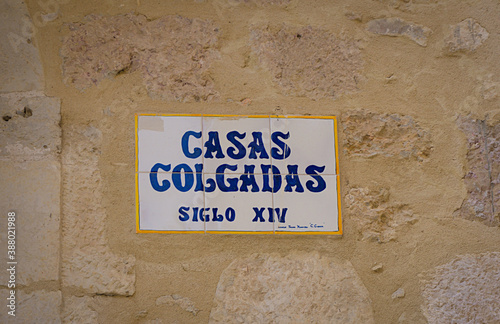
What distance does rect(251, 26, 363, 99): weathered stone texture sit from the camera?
5.65 ft

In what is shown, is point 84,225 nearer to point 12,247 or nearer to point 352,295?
point 12,247

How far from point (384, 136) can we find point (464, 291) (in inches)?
21.1

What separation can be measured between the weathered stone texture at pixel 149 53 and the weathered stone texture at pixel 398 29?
54 centimetres

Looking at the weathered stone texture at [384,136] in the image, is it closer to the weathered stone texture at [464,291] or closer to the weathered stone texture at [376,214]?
the weathered stone texture at [376,214]

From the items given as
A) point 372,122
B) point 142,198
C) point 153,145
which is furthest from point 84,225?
point 372,122

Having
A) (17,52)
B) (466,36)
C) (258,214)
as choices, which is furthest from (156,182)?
(466,36)

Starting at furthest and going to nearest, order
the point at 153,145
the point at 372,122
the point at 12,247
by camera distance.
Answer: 1. the point at 372,122
2. the point at 153,145
3. the point at 12,247

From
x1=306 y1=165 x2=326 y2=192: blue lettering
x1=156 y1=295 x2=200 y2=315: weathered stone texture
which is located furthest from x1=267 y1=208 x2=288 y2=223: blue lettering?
x1=156 y1=295 x2=200 y2=315: weathered stone texture

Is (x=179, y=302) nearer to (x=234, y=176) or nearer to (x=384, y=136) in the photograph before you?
(x=234, y=176)

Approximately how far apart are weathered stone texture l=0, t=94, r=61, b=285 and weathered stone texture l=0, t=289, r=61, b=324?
4 centimetres

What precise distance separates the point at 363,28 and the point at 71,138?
100cm

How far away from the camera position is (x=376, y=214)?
1678 millimetres

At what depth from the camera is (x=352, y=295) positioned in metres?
1.62

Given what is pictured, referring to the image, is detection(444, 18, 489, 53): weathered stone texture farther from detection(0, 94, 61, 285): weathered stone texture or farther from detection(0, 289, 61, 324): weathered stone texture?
detection(0, 289, 61, 324): weathered stone texture
